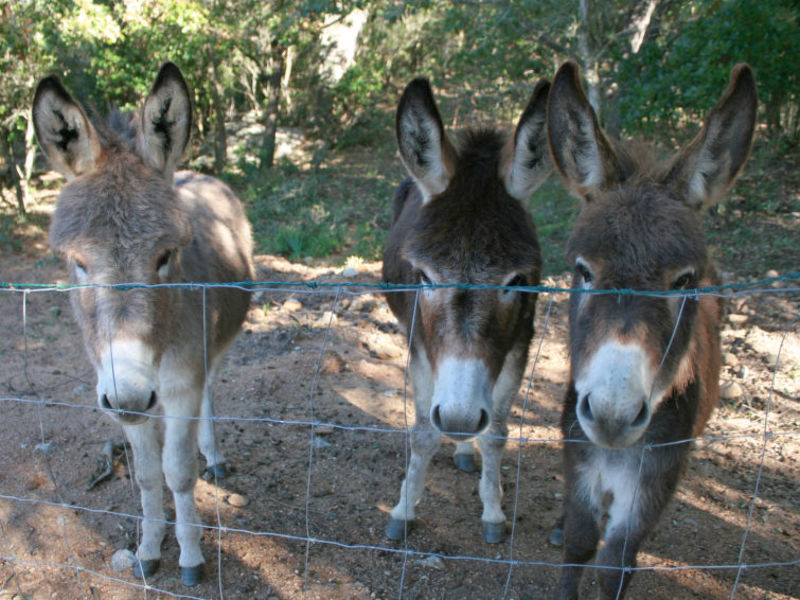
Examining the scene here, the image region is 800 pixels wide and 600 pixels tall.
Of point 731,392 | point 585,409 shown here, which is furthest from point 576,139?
point 731,392

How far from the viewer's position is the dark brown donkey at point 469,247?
2.37 meters

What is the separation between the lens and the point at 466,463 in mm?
3988

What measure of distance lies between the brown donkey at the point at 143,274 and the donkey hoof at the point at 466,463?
5.72ft

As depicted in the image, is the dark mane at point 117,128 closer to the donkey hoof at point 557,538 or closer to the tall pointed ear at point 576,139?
the tall pointed ear at point 576,139

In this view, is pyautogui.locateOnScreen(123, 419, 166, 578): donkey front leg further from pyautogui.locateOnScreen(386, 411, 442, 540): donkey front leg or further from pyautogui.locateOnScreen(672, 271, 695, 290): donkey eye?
pyautogui.locateOnScreen(672, 271, 695, 290): donkey eye

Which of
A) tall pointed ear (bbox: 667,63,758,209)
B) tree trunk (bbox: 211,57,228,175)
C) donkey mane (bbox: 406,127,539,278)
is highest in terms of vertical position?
tree trunk (bbox: 211,57,228,175)

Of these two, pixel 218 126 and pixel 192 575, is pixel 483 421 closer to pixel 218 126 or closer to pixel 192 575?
pixel 192 575

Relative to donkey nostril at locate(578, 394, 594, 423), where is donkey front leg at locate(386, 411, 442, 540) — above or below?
below

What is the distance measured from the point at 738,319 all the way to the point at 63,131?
5.68 metres

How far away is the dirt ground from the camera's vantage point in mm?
2920

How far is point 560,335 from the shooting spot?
585cm

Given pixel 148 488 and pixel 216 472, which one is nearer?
pixel 148 488

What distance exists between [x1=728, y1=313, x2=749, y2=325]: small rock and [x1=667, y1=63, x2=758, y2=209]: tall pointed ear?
3.89 meters

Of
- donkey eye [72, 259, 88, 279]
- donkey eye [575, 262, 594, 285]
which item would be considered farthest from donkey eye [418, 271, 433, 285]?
donkey eye [72, 259, 88, 279]
